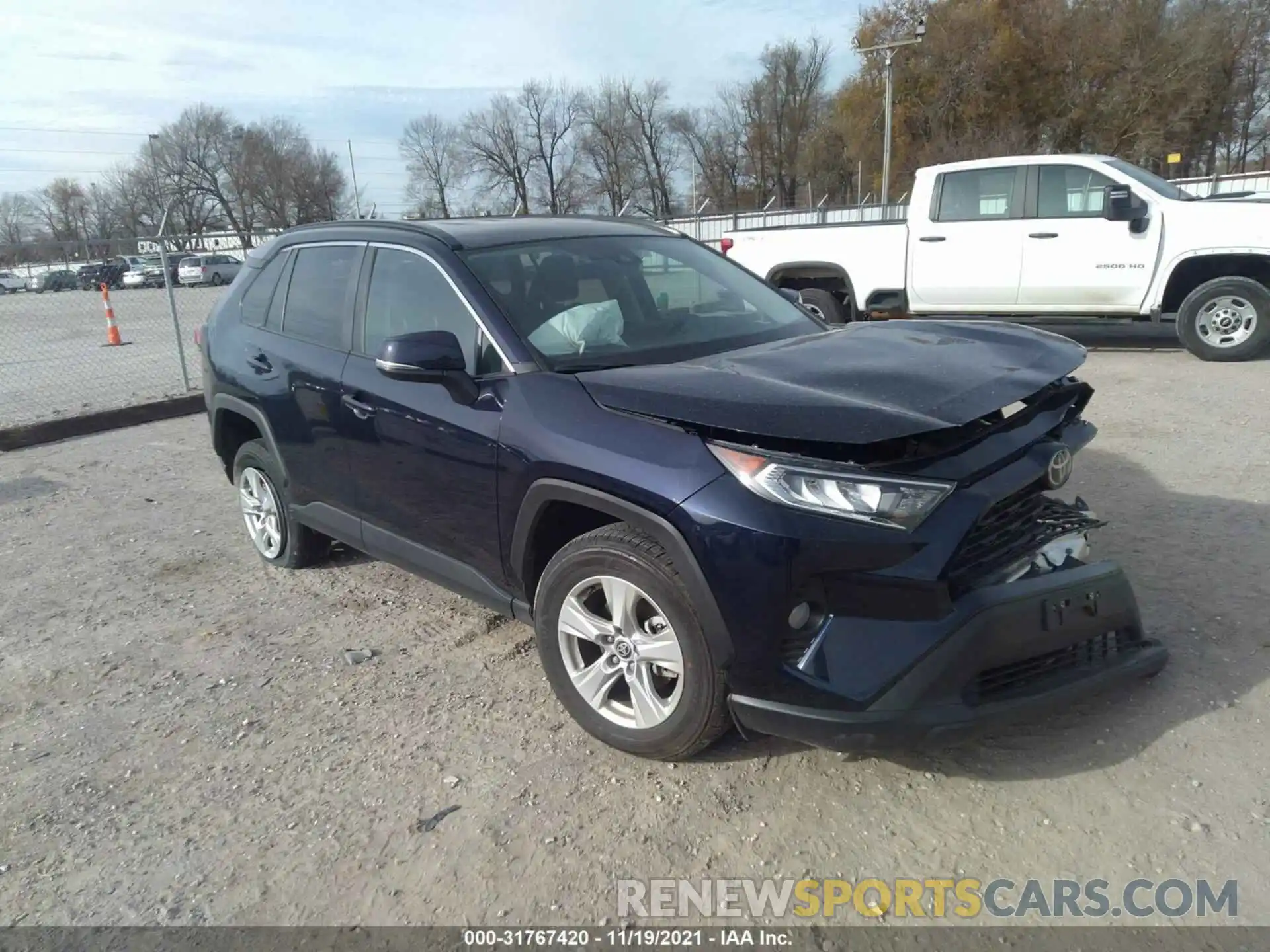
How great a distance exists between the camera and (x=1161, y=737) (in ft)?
9.49

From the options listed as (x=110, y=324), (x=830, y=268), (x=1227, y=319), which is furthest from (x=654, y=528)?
(x=110, y=324)

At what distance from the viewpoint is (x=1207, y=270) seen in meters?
8.64

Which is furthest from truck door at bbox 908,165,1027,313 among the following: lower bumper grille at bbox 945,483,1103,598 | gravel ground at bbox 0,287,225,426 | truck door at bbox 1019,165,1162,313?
gravel ground at bbox 0,287,225,426

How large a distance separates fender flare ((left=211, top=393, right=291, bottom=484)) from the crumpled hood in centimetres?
212

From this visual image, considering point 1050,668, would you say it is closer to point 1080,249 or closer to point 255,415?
point 255,415

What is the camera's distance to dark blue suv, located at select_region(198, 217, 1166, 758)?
2.47 meters

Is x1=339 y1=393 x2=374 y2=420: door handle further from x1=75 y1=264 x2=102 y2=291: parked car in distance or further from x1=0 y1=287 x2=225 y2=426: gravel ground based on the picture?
x1=75 y1=264 x2=102 y2=291: parked car in distance

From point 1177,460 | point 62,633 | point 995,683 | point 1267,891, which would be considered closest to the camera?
point 1267,891

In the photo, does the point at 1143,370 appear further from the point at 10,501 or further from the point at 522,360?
the point at 10,501

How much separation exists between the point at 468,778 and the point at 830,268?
832 centimetres

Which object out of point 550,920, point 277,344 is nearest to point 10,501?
point 277,344

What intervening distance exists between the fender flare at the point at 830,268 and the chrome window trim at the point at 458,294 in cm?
682

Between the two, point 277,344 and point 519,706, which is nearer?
point 519,706

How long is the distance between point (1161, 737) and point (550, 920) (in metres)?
2.03
